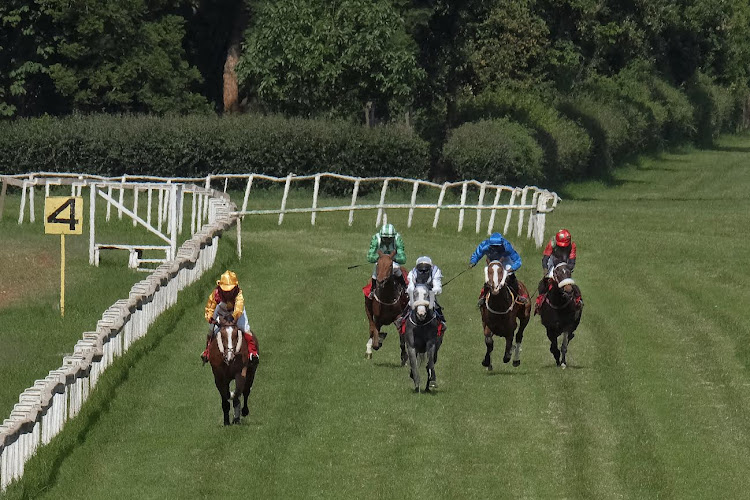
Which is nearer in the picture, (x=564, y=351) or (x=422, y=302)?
(x=422, y=302)

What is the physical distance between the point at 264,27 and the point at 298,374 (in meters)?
29.2

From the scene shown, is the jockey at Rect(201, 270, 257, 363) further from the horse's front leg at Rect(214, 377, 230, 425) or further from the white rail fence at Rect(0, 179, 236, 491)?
the white rail fence at Rect(0, 179, 236, 491)

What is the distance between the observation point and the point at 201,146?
47625 mm

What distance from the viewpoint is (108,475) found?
52.5 feet

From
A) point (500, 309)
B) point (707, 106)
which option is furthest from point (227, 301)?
point (707, 106)

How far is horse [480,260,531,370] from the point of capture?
64.6 feet

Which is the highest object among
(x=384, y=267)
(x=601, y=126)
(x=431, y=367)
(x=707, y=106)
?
(x=384, y=267)

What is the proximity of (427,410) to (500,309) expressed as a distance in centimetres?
202

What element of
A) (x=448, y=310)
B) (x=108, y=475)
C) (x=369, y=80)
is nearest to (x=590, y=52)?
(x=369, y=80)

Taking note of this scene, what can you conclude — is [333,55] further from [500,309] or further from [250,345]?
[250,345]

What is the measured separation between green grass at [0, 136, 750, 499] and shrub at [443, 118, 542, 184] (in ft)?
59.4

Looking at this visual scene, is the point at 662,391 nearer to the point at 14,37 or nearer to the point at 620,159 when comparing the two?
the point at 14,37

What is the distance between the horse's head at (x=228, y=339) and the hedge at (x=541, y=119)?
3684 centimetres

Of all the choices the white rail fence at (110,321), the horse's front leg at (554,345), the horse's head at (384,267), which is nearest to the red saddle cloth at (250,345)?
the white rail fence at (110,321)
